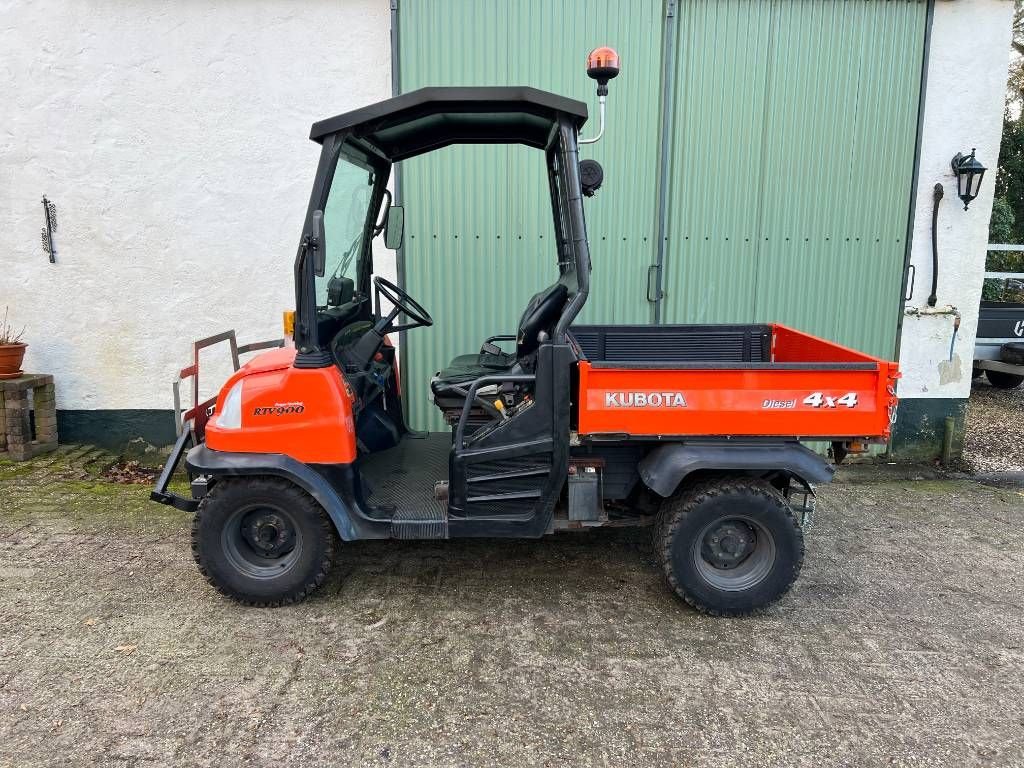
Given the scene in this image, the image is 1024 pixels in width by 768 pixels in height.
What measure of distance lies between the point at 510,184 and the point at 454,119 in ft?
6.81

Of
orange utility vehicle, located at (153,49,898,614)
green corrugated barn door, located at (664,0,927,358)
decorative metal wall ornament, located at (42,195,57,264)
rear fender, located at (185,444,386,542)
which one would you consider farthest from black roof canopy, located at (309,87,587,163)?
decorative metal wall ornament, located at (42,195,57,264)

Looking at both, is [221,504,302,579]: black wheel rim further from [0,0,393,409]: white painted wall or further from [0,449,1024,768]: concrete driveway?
[0,0,393,409]: white painted wall

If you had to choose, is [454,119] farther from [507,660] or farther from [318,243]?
[507,660]

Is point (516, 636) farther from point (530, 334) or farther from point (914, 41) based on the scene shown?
point (914, 41)

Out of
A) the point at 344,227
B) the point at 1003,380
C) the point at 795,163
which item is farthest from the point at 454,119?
the point at 1003,380

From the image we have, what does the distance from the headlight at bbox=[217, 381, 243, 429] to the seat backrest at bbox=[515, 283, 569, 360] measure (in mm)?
1416

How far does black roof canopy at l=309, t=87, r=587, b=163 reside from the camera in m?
2.99

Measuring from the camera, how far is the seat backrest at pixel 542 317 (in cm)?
343

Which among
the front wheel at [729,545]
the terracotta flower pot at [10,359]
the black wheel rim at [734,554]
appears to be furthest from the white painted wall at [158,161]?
the black wheel rim at [734,554]

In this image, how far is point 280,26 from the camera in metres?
5.24

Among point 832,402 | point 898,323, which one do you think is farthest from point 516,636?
point 898,323

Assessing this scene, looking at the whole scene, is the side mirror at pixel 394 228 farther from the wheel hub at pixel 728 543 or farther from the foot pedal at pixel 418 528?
the wheel hub at pixel 728 543

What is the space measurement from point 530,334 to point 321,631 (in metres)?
1.73

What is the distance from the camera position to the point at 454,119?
A: 135 inches
